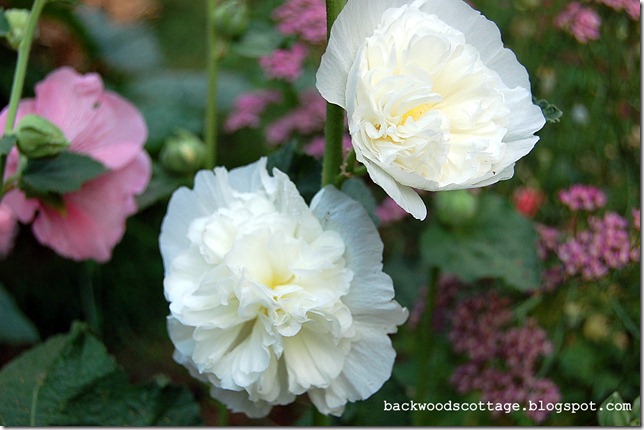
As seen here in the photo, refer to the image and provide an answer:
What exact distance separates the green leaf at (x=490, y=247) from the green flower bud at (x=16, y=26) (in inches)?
12.2

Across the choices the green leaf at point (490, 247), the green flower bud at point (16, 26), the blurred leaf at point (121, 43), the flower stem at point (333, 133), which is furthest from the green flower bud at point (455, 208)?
the blurred leaf at point (121, 43)

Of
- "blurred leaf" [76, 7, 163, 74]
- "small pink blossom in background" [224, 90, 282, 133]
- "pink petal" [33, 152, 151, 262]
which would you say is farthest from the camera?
"blurred leaf" [76, 7, 163, 74]

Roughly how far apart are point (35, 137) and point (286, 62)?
0.94ft

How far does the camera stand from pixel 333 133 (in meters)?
0.36

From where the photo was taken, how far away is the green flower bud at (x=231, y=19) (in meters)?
0.57

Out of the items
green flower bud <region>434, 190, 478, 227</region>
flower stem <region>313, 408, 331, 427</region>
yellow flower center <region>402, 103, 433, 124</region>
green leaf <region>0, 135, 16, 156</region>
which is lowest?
flower stem <region>313, 408, 331, 427</region>

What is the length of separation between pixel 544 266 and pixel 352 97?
37 centimetres

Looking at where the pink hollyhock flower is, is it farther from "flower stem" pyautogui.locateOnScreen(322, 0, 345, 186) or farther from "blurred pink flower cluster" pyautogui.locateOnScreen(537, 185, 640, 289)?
"blurred pink flower cluster" pyautogui.locateOnScreen(537, 185, 640, 289)

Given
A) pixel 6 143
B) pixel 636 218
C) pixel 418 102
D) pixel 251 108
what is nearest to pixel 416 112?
pixel 418 102

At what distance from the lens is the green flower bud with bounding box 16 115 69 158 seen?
421 millimetres

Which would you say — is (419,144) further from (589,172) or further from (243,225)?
(589,172)

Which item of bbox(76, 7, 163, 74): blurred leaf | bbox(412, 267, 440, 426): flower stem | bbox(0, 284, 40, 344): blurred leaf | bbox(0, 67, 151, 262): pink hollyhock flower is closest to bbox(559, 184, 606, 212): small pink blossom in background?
bbox(412, 267, 440, 426): flower stem

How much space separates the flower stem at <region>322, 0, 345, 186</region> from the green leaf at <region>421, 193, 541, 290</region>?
0.63 feet

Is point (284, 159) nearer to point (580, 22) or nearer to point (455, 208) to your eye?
point (455, 208)
